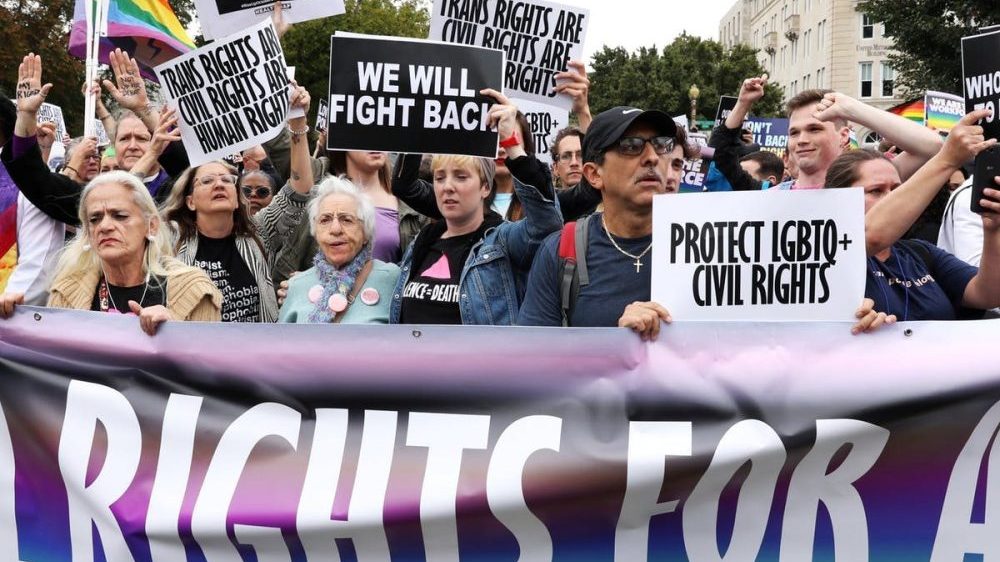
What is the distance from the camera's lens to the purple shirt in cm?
542

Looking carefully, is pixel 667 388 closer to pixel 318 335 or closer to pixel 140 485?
pixel 318 335

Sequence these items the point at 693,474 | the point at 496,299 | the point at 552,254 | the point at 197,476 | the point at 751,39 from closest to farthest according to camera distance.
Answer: the point at 693,474
the point at 197,476
the point at 552,254
the point at 496,299
the point at 751,39

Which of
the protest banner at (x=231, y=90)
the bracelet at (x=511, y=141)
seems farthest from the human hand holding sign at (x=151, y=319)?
the protest banner at (x=231, y=90)

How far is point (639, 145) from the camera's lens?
374 centimetres

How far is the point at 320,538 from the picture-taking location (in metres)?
3.32

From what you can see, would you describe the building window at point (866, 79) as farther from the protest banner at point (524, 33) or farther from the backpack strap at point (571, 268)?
the backpack strap at point (571, 268)

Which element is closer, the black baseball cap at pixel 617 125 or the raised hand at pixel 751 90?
the black baseball cap at pixel 617 125

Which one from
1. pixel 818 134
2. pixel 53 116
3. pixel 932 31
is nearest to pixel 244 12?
pixel 818 134

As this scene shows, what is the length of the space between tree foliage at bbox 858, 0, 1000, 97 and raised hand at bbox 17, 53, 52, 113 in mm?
20906

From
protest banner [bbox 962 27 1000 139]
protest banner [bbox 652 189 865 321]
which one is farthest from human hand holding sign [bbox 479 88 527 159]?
protest banner [bbox 962 27 1000 139]

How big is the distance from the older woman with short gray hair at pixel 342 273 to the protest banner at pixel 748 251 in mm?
1483

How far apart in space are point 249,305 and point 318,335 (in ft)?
4.91

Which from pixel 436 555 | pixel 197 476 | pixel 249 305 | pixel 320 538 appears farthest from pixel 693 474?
pixel 249 305

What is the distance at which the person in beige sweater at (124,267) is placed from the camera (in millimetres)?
4184
